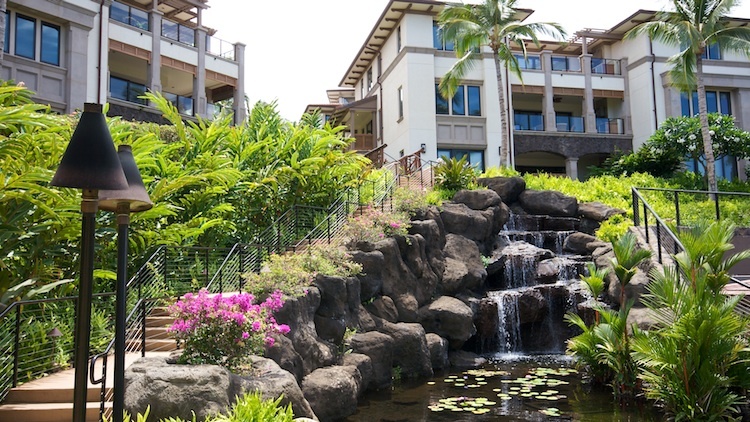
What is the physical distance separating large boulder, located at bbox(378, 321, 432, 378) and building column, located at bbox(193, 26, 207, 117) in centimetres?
1814

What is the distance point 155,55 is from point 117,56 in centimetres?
239

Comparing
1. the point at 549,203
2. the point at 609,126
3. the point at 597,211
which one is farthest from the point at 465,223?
the point at 609,126

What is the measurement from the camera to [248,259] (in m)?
12.5

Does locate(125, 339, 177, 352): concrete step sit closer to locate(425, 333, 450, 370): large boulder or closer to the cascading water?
locate(425, 333, 450, 370): large boulder

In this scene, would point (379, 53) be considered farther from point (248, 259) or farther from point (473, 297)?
point (248, 259)

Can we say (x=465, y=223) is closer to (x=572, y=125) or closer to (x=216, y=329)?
(x=216, y=329)

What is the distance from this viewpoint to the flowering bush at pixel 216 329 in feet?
25.4

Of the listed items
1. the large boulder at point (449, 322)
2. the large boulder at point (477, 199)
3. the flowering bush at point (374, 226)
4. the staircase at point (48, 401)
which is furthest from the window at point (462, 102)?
the staircase at point (48, 401)

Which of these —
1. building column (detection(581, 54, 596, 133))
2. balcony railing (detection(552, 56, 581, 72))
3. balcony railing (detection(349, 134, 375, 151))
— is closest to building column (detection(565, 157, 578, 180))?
building column (detection(581, 54, 596, 133))

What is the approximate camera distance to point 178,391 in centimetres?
671

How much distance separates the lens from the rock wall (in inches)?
358

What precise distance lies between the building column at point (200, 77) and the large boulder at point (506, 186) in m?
13.4

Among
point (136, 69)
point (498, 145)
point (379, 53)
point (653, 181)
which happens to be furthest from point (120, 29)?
point (653, 181)

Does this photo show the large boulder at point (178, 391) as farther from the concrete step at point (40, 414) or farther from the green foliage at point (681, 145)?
the green foliage at point (681, 145)
